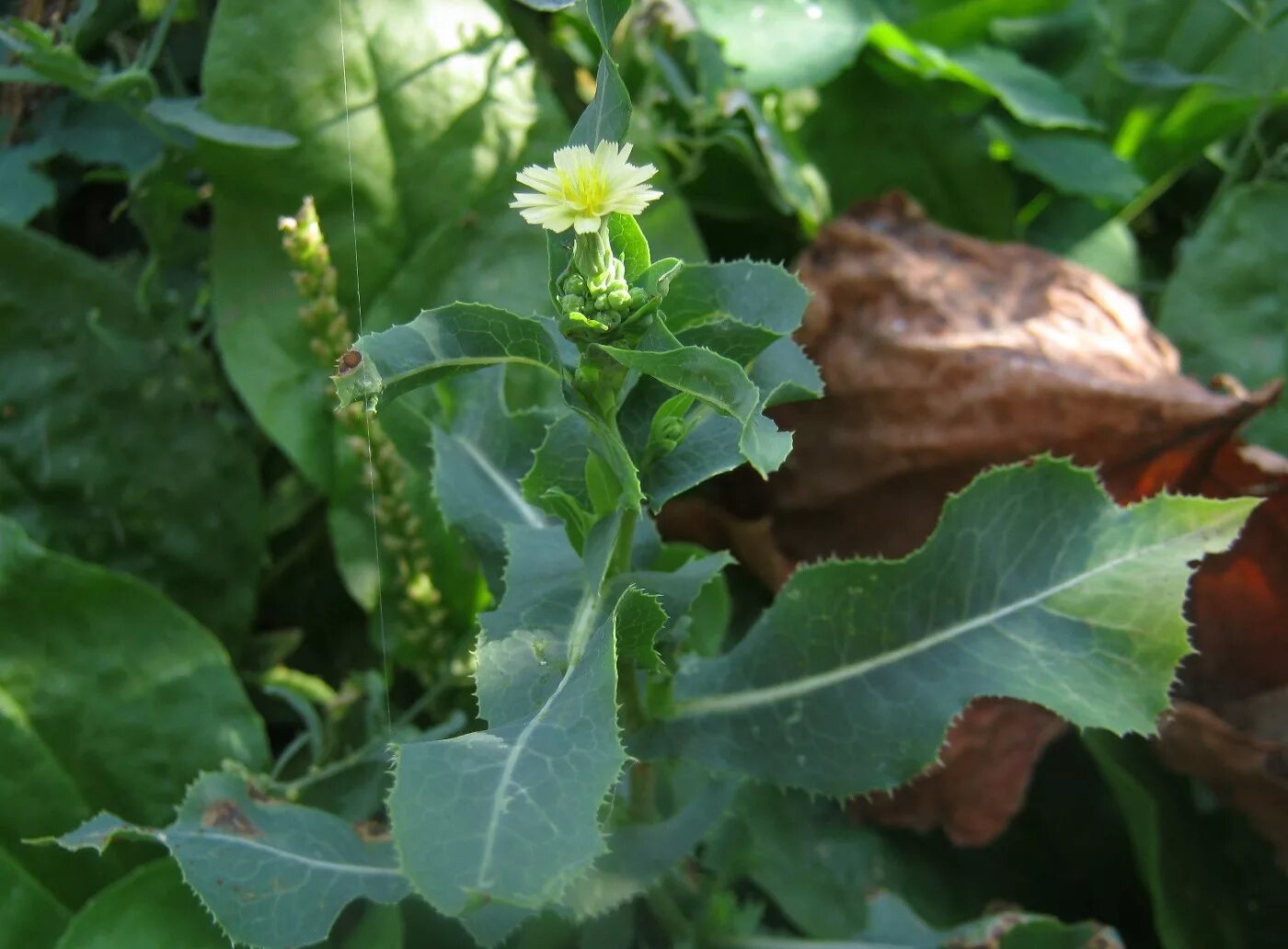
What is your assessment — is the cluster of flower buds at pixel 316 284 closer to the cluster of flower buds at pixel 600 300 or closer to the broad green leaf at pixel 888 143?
the cluster of flower buds at pixel 600 300

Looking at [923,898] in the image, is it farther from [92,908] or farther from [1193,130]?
[1193,130]

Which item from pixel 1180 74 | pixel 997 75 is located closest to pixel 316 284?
pixel 997 75

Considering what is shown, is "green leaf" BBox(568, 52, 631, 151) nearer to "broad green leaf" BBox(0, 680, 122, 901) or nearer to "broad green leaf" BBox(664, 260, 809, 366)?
"broad green leaf" BBox(664, 260, 809, 366)

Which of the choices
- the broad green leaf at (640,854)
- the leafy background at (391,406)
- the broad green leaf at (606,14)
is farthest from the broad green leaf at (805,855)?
the broad green leaf at (606,14)

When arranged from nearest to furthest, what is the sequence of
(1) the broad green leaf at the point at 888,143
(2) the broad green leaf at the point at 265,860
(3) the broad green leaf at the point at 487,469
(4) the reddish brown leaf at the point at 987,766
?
(2) the broad green leaf at the point at 265,860 < (3) the broad green leaf at the point at 487,469 < (4) the reddish brown leaf at the point at 987,766 < (1) the broad green leaf at the point at 888,143

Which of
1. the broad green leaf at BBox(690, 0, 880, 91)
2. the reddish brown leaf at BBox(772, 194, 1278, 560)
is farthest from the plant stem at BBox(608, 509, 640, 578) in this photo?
the broad green leaf at BBox(690, 0, 880, 91)

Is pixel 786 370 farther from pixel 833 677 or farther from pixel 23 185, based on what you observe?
pixel 23 185
